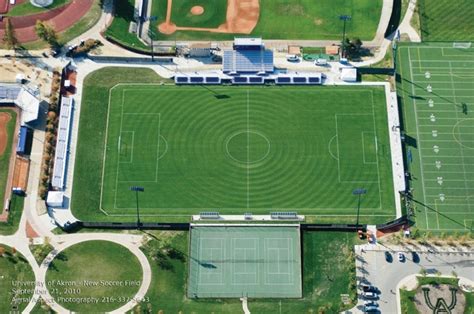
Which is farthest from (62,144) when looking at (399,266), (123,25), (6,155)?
(399,266)

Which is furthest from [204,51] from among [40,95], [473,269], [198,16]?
[473,269]

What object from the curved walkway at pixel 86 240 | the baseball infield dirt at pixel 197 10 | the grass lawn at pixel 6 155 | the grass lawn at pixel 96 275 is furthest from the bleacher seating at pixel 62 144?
the baseball infield dirt at pixel 197 10

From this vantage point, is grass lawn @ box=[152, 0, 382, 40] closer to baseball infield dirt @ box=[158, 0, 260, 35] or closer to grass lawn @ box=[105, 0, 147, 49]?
baseball infield dirt @ box=[158, 0, 260, 35]

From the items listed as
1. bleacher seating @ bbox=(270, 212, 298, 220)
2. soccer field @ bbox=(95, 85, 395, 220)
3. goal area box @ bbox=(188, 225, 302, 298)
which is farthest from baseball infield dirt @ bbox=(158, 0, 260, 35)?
goal area box @ bbox=(188, 225, 302, 298)

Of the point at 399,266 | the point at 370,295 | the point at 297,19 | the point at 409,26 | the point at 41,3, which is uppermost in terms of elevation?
the point at 41,3

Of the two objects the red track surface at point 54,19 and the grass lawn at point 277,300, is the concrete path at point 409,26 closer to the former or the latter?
the grass lawn at point 277,300

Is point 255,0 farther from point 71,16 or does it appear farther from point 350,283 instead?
point 350,283

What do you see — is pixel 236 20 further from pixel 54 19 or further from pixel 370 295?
pixel 370 295

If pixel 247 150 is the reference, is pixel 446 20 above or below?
above
